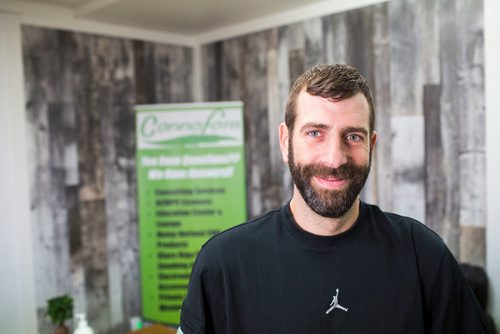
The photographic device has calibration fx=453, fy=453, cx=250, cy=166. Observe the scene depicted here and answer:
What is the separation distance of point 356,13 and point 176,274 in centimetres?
222

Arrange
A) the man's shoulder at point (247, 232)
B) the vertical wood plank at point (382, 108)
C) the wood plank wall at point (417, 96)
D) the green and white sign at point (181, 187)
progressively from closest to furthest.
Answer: the man's shoulder at point (247, 232), the wood plank wall at point (417, 96), the vertical wood plank at point (382, 108), the green and white sign at point (181, 187)

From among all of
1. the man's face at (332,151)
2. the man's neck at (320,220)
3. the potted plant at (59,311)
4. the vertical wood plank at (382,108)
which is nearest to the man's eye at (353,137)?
the man's face at (332,151)

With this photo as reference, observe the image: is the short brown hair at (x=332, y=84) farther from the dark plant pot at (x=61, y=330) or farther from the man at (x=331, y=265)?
the dark plant pot at (x=61, y=330)

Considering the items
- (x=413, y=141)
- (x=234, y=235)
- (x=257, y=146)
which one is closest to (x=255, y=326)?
(x=234, y=235)

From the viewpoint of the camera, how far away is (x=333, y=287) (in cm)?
113

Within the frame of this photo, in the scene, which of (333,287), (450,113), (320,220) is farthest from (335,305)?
(450,113)

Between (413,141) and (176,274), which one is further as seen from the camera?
(176,274)

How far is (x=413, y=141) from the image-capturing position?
2721 millimetres

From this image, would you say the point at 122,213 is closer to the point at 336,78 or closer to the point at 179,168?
the point at 179,168

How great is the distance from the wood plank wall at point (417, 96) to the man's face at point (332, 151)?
1.60m

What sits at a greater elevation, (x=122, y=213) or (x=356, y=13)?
(x=356, y=13)

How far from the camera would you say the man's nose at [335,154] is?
111 centimetres

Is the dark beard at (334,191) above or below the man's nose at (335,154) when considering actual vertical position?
below

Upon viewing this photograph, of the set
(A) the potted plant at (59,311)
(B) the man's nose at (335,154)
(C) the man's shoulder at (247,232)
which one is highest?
(B) the man's nose at (335,154)
